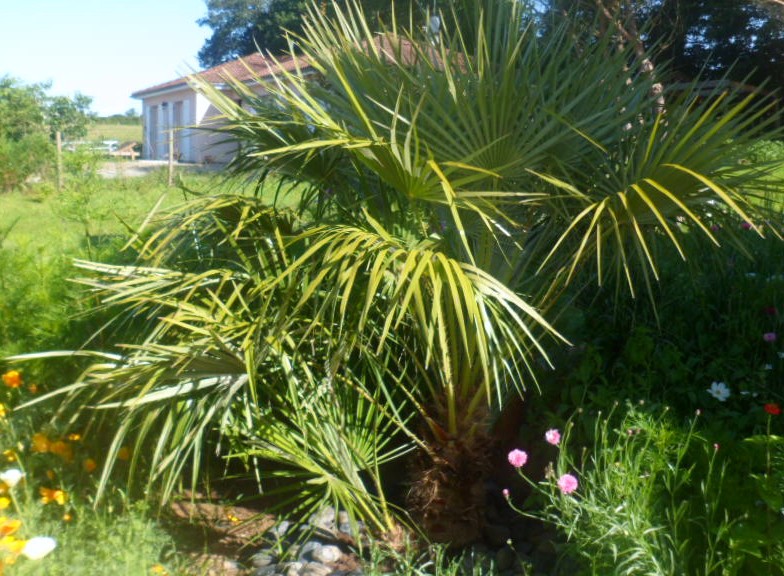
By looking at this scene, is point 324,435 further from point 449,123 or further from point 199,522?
point 449,123

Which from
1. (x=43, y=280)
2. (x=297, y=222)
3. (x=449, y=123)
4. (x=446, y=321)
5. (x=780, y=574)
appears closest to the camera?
(x=780, y=574)

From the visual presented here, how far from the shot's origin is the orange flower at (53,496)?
368 centimetres

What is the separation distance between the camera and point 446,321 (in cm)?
357

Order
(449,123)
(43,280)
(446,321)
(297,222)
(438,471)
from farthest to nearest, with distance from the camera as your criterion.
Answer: (43,280), (297,222), (438,471), (446,321), (449,123)

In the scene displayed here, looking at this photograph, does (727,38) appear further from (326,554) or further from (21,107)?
(21,107)

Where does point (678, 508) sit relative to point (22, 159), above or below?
below

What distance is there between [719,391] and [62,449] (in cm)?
303

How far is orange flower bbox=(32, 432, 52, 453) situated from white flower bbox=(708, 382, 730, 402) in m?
3.03

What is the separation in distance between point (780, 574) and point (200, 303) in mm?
2619

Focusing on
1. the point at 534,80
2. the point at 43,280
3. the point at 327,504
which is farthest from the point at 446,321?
the point at 43,280

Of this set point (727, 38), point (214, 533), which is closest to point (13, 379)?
point (214, 533)

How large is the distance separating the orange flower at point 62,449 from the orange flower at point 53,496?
199 millimetres

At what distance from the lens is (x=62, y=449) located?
4051 mm

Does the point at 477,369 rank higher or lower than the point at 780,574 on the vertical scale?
higher
